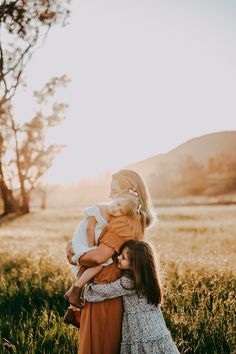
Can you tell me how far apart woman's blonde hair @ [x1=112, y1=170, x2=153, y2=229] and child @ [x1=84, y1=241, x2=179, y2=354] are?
28cm

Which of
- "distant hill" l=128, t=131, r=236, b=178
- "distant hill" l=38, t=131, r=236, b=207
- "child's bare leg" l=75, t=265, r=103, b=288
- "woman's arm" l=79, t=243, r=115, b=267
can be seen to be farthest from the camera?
"distant hill" l=128, t=131, r=236, b=178

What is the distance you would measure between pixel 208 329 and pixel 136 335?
1720mm

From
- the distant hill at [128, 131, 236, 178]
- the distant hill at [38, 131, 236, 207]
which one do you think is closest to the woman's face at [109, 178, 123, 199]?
the distant hill at [38, 131, 236, 207]

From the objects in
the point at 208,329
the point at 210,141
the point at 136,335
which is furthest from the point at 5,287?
the point at 210,141

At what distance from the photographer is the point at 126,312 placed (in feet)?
14.8

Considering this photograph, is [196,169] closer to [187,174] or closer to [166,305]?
[187,174]

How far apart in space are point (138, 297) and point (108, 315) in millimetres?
325

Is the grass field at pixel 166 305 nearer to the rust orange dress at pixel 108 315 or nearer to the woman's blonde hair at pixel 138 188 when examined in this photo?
the woman's blonde hair at pixel 138 188

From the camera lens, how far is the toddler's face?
4.39 metres

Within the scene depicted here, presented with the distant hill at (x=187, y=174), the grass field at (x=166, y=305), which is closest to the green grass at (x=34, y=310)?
the grass field at (x=166, y=305)

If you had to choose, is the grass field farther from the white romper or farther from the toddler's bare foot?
the toddler's bare foot

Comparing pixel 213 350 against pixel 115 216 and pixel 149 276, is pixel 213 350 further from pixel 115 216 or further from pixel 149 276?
pixel 115 216

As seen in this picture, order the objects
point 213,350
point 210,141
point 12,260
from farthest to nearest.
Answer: point 210,141
point 12,260
point 213,350

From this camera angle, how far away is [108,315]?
4480 mm
